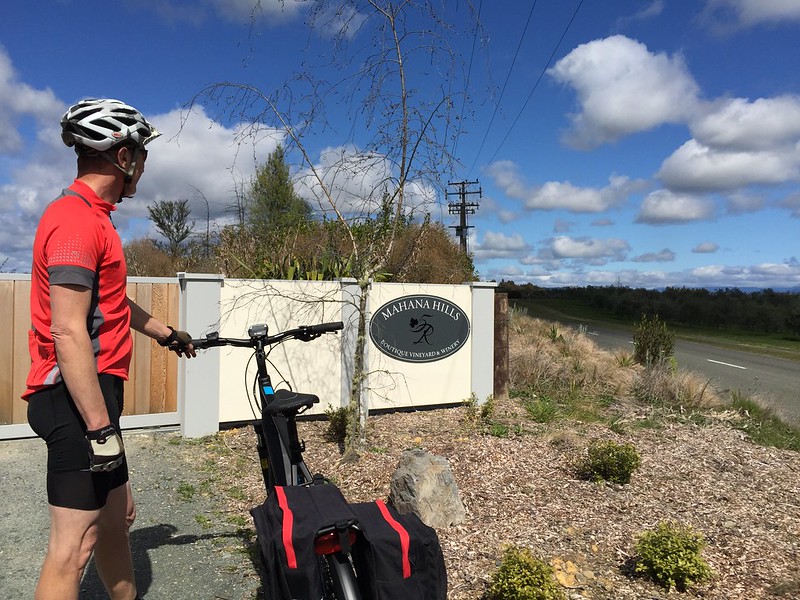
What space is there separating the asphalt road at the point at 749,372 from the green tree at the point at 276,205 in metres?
7.03

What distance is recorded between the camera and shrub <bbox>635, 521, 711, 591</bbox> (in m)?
3.09

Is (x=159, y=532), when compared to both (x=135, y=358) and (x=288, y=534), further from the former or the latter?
(x=135, y=358)

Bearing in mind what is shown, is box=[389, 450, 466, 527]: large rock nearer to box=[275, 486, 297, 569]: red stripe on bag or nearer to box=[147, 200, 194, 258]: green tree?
box=[275, 486, 297, 569]: red stripe on bag

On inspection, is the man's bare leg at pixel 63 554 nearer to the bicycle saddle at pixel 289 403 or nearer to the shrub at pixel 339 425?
the bicycle saddle at pixel 289 403

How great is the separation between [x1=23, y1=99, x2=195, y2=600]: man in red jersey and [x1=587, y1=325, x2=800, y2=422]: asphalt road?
339 inches

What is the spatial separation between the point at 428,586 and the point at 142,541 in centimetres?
255

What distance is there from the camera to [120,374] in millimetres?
2115

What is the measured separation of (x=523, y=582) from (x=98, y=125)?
270 cm

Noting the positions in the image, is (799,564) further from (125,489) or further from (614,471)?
(125,489)

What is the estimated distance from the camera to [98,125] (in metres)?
2.08

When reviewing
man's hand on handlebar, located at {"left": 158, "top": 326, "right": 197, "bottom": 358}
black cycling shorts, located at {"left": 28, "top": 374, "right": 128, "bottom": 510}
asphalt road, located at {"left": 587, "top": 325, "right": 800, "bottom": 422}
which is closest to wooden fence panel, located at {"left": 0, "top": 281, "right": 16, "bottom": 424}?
man's hand on handlebar, located at {"left": 158, "top": 326, "right": 197, "bottom": 358}

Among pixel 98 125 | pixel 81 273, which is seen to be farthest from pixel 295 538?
pixel 98 125

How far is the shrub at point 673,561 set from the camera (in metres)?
3.09

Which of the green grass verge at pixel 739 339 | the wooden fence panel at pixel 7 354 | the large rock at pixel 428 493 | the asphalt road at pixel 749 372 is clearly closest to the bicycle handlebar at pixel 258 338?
the large rock at pixel 428 493
